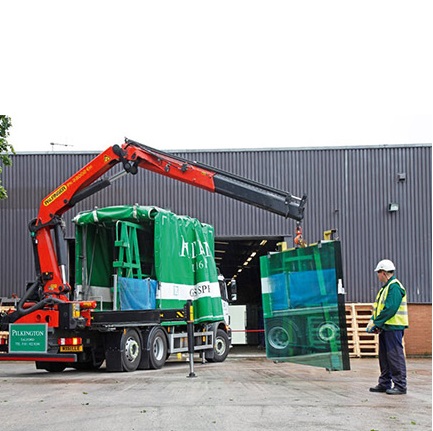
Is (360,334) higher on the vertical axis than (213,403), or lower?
lower

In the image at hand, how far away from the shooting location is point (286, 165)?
26781mm

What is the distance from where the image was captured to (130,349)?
56.1 feet

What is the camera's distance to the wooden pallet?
82.9 ft

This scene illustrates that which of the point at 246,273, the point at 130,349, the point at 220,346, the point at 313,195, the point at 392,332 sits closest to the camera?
the point at 392,332

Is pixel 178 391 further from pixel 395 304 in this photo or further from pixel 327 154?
pixel 327 154

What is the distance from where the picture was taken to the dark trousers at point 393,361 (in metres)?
11.3

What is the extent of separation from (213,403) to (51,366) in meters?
8.66

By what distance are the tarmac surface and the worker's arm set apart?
1.11 metres

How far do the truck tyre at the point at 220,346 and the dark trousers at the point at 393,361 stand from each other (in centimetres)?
974

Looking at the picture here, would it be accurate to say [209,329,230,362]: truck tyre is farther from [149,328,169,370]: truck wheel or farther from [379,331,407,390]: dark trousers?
[379,331,407,390]: dark trousers

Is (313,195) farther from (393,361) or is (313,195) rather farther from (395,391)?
(395,391)

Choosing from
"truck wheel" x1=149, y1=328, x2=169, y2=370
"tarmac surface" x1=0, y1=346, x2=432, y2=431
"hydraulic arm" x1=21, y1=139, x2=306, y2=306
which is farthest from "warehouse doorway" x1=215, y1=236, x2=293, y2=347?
"tarmac surface" x1=0, y1=346, x2=432, y2=431

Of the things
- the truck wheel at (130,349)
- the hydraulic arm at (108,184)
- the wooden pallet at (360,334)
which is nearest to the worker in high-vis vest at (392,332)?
the hydraulic arm at (108,184)

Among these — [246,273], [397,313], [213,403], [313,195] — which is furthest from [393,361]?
[246,273]
